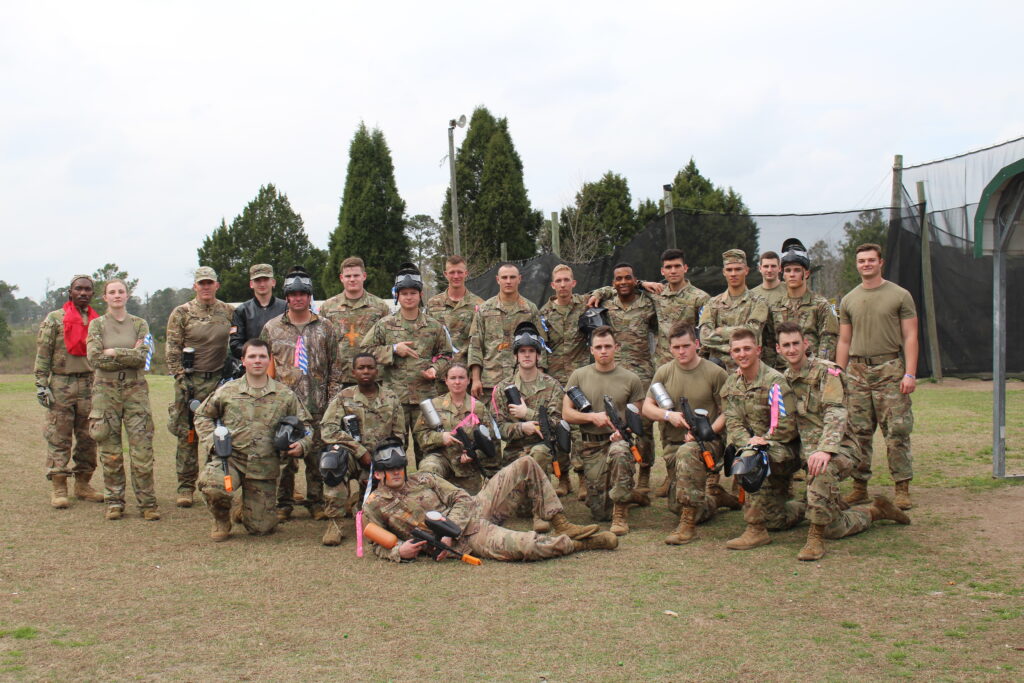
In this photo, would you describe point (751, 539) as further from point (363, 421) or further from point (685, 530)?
point (363, 421)

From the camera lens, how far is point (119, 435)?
7.20m

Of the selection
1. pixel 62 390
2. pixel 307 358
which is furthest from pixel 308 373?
pixel 62 390

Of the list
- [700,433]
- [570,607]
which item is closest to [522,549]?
[570,607]

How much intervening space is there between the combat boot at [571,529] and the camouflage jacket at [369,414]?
1.52 meters

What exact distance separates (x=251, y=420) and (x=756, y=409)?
3768 mm

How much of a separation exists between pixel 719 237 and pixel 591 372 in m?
4.49

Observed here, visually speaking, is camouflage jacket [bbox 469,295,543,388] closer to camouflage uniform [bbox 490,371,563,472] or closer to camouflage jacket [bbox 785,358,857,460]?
camouflage uniform [bbox 490,371,563,472]

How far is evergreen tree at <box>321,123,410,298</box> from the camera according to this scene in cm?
3350

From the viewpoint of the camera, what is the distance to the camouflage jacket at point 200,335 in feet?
24.8

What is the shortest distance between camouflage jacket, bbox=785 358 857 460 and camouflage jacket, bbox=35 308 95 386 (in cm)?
596

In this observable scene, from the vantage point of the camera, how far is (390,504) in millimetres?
5918

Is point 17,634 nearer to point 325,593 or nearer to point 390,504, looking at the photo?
point 325,593

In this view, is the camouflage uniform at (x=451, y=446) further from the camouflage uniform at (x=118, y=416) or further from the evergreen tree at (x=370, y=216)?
the evergreen tree at (x=370, y=216)

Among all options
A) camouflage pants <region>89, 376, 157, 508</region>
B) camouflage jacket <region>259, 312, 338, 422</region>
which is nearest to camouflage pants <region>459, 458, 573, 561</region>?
camouflage jacket <region>259, 312, 338, 422</region>
